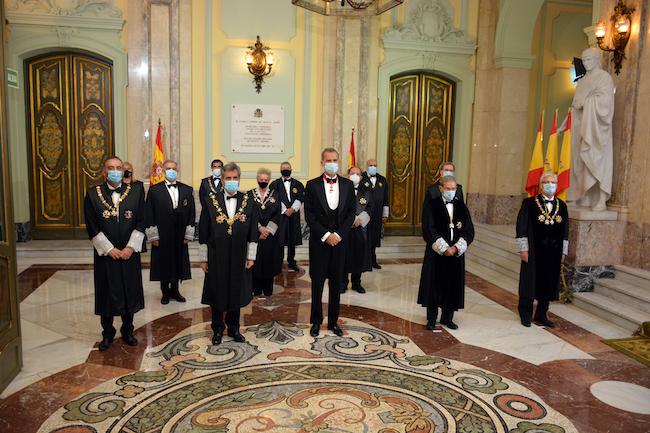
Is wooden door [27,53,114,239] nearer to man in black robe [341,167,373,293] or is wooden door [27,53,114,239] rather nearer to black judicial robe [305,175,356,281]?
man in black robe [341,167,373,293]

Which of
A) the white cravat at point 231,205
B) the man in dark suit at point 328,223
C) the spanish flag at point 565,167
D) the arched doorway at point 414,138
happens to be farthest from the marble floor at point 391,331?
the arched doorway at point 414,138

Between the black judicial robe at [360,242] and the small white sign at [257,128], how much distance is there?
2.78 meters

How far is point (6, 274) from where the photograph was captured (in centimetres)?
397

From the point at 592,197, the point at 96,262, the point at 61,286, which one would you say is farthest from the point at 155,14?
the point at 592,197

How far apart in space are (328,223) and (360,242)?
166 cm

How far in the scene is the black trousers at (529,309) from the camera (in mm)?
5469

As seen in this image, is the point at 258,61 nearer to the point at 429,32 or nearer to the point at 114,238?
the point at 429,32

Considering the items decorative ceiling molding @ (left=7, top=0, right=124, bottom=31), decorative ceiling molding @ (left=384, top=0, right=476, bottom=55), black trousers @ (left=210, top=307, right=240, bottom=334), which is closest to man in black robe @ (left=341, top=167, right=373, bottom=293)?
black trousers @ (left=210, top=307, right=240, bottom=334)

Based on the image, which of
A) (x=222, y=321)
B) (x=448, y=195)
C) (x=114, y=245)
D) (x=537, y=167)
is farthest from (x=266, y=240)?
(x=537, y=167)

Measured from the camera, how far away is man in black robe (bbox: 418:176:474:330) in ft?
16.8

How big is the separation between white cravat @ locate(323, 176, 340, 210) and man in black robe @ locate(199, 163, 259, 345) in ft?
2.33

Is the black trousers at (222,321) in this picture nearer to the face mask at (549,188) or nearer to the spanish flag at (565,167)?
the face mask at (549,188)

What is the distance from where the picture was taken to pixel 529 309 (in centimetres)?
553

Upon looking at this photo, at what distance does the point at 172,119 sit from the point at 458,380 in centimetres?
646
